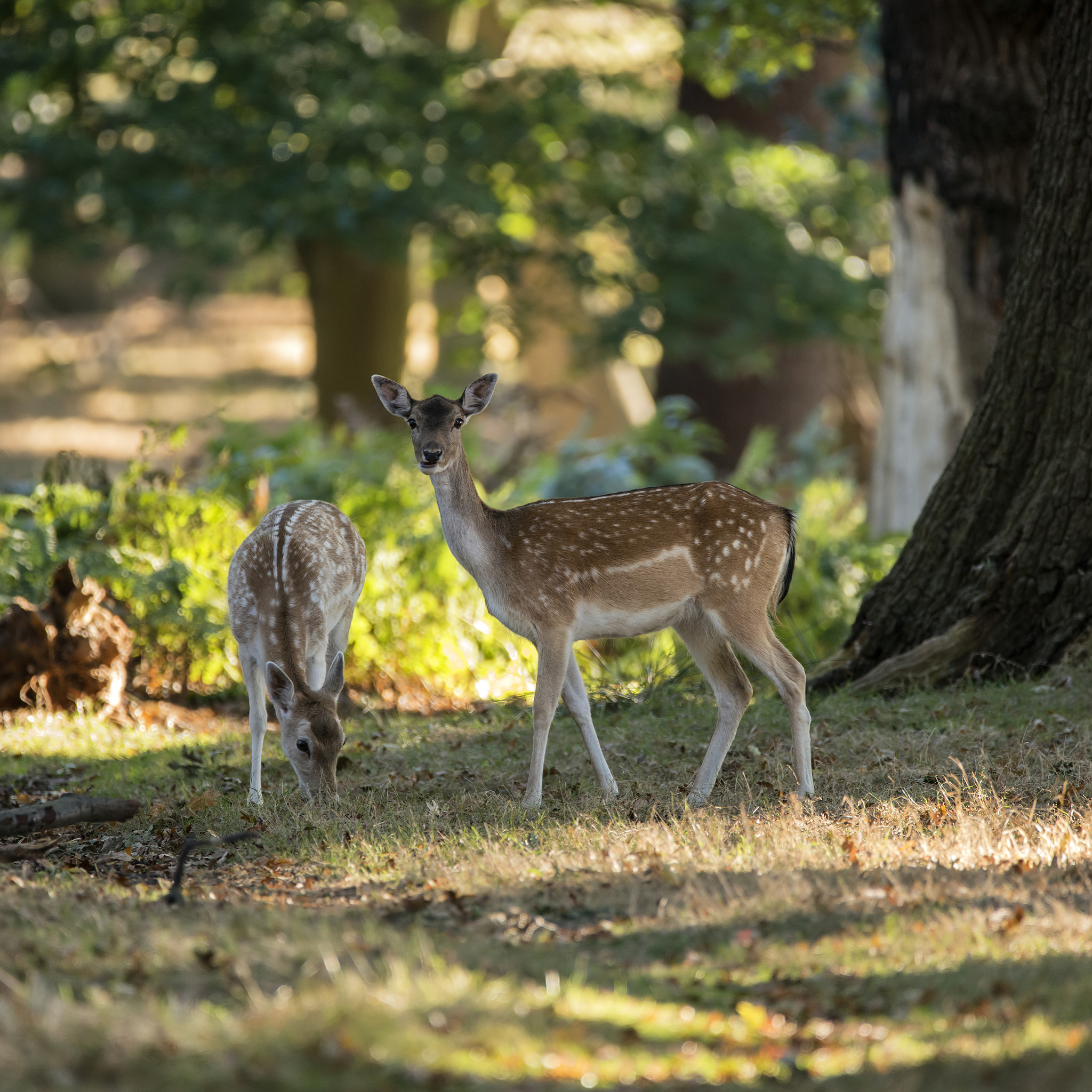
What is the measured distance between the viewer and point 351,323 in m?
17.0

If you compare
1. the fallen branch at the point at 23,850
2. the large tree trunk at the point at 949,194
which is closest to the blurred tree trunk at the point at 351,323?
the large tree trunk at the point at 949,194

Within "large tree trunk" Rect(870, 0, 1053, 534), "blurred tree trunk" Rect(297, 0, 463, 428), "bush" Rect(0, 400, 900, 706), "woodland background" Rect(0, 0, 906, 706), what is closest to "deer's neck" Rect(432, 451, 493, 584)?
"bush" Rect(0, 400, 900, 706)

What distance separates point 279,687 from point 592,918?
2.51m

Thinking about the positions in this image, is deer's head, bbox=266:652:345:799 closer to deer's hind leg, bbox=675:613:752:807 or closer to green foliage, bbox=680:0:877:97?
deer's hind leg, bbox=675:613:752:807

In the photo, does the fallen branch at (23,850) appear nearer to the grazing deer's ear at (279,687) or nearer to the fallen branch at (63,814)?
the fallen branch at (63,814)

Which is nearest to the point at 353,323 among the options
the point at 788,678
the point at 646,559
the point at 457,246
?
the point at 457,246

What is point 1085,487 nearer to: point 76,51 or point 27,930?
point 27,930

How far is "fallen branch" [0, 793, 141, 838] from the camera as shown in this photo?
5.97 m

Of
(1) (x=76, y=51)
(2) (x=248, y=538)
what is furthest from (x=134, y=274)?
(2) (x=248, y=538)

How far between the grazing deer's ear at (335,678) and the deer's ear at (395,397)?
1.24 metres

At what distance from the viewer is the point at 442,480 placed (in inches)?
272

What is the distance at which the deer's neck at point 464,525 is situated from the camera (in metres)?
6.94

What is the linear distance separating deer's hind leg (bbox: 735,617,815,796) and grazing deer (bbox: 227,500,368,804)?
6.53ft

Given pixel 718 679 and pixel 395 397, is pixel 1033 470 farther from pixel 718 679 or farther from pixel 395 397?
pixel 395 397
